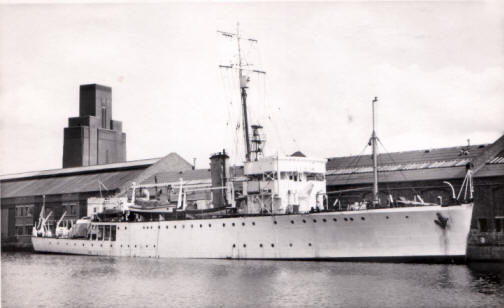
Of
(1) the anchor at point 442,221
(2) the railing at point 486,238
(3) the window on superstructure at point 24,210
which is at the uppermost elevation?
(3) the window on superstructure at point 24,210

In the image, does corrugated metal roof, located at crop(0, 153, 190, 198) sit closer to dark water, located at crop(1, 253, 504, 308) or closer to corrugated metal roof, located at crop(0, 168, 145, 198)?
corrugated metal roof, located at crop(0, 168, 145, 198)

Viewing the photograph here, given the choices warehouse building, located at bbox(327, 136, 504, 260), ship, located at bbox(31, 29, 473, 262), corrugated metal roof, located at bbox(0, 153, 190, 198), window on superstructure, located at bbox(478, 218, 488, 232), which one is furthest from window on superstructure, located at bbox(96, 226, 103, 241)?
window on superstructure, located at bbox(478, 218, 488, 232)

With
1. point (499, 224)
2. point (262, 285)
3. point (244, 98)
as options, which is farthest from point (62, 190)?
point (499, 224)

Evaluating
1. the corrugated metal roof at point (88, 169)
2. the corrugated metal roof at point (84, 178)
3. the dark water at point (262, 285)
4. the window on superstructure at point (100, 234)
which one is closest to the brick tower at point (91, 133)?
the corrugated metal roof at point (88, 169)

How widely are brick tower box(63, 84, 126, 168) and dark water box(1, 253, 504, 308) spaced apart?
42.5m

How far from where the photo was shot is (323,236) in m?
32.5

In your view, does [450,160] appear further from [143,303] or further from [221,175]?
[143,303]

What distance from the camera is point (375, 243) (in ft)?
102

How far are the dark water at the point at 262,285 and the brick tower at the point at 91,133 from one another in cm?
4251

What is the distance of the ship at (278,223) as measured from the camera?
98.7 ft

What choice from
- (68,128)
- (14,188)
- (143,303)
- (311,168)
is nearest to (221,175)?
(311,168)

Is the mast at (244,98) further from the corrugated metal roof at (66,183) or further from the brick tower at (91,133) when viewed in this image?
the brick tower at (91,133)

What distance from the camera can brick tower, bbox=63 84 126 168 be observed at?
245 feet

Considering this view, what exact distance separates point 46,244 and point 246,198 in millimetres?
24314
